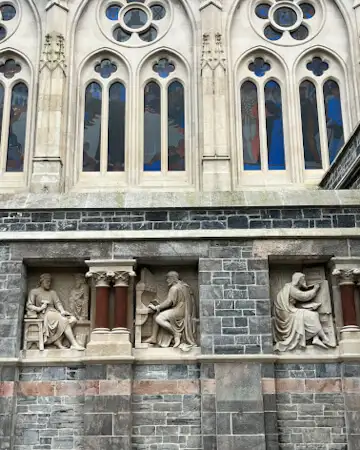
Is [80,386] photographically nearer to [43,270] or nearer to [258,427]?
[43,270]

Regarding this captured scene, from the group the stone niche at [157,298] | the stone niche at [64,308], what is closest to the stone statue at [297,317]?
the stone niche at [157,298]

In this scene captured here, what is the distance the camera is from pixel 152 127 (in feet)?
57.1

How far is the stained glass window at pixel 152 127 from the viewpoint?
17073 millimetres

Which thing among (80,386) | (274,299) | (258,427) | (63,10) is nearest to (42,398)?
(80,386)

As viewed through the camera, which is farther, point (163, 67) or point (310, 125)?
point (163, 67)

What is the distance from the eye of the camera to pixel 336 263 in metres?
9.88

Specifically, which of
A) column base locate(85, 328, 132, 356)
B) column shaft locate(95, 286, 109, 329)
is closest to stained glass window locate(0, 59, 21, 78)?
column shaft locate(95, 286, 109, 329)

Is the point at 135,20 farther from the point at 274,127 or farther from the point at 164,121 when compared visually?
the point at 274,127

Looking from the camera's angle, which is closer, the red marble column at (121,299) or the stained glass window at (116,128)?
the red marble column at (121,299)

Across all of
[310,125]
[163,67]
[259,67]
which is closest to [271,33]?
[259,67]

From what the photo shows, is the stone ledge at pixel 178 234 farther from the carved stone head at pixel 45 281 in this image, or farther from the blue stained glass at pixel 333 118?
the blue stained glass at pixel 333 118

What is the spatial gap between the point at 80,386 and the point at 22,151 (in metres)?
9.53

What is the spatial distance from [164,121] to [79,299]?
846cm

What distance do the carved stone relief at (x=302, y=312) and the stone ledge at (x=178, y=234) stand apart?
0.72 meters
